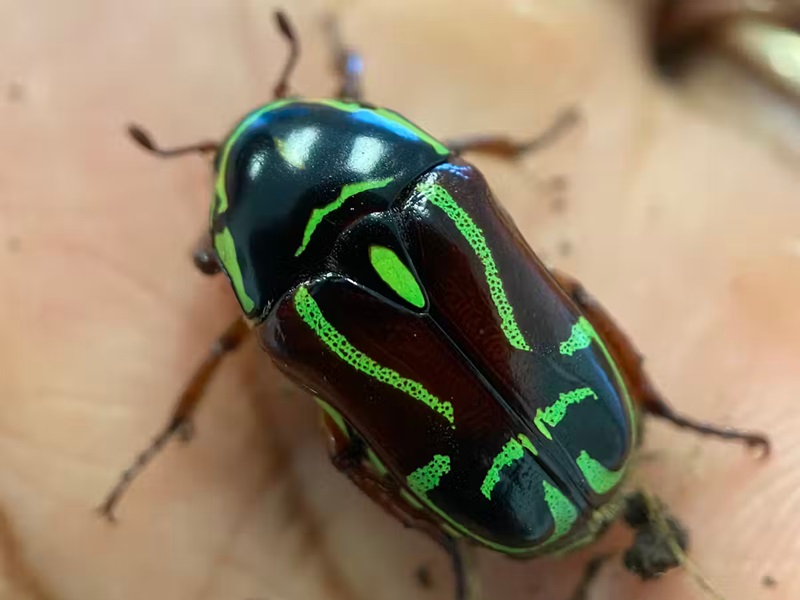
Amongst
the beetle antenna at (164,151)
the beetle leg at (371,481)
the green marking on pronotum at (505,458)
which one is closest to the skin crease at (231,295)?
the beetle antenna at (164,151)

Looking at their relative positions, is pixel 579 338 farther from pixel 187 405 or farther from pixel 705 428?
pixel 187 405

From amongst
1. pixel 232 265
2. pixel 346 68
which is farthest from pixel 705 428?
pixel 346 68

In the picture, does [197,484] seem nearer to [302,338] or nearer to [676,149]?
[302,338]

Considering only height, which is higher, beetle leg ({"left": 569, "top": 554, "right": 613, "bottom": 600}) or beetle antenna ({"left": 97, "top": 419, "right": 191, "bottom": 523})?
beetle leg ({"left": 569, "top": 554, "right": 613, "bottom": 600})

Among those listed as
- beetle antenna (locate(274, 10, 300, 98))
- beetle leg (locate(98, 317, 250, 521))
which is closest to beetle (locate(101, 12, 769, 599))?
beetle leg (locate(98, 317, 250, 521))

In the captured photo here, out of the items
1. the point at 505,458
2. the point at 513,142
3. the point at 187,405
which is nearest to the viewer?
the point at 505,458

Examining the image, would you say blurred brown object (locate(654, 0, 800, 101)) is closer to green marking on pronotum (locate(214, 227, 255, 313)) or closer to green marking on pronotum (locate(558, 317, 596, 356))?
green marking on pronotum (locate(558, 317, 596, 356))
